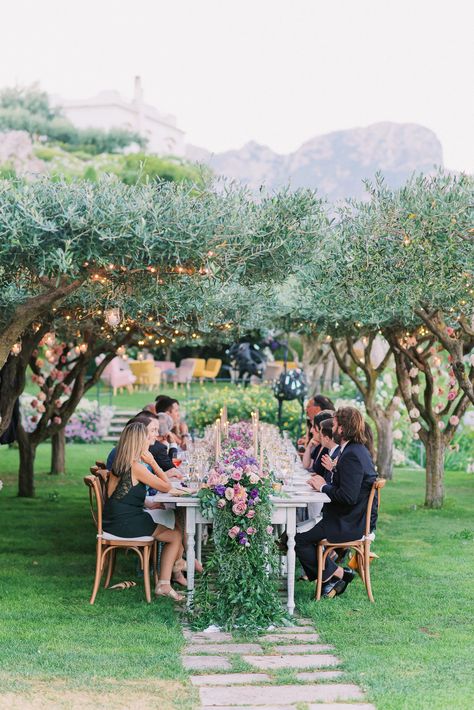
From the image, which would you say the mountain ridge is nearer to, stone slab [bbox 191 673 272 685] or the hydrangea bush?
the hydrangea bush

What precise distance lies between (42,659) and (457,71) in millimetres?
34113

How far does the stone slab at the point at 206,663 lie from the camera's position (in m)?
5.41

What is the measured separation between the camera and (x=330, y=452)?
27.3 feet

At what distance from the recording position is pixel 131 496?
730 cm

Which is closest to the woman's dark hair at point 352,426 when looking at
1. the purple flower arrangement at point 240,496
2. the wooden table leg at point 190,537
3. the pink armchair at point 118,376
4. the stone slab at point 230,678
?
the purple flower arrangement at point 240,496

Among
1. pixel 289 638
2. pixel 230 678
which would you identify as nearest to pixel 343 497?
pixel 289 638

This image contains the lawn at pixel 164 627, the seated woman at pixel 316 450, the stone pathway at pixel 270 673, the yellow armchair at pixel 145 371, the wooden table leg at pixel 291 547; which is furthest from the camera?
the yellow armchair at pixel 145 371

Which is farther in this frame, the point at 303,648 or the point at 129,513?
the point at 129,513

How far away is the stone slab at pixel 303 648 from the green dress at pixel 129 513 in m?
1.78

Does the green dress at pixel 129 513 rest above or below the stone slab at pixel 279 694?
above

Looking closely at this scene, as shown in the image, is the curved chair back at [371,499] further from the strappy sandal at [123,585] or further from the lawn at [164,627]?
the strappy sandal at [123,585]

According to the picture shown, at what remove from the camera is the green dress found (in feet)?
23.9

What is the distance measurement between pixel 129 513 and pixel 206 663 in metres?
2.00

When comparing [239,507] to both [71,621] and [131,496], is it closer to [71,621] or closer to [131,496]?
[131,496]
